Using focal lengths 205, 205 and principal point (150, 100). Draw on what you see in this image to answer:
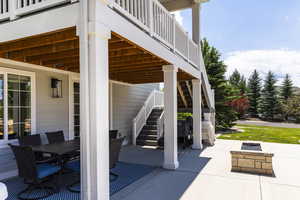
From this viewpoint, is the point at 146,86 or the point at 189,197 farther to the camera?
the point at 146,86

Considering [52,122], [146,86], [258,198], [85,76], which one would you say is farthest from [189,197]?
[146,86]

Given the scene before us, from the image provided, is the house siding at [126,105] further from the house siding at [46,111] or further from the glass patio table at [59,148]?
the glass patio table at [59,148]

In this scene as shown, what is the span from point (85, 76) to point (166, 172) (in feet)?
11.5

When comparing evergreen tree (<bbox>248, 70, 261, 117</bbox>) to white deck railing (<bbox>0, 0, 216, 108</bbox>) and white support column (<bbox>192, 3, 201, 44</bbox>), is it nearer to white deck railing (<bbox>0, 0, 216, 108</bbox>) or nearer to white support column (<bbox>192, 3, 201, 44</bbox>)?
white support column (<bbox>192, 3, 201, 44</bbox>)

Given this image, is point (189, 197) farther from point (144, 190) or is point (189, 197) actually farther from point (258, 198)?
point (258, 198)

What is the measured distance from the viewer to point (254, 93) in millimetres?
27938

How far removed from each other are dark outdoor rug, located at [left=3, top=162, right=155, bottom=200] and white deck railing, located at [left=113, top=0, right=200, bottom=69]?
3.07 m

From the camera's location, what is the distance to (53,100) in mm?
5594


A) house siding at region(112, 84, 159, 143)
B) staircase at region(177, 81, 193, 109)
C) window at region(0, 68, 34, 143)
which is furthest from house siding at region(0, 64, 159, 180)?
staircase at region(177, 81, 193, 109)

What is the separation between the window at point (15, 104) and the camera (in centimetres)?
454

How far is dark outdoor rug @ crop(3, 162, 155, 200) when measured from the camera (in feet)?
12.1

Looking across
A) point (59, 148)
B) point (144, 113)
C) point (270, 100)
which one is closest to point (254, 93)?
point (270, 100)

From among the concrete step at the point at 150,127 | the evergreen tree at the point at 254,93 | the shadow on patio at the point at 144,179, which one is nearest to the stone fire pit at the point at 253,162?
the shadow on patio at the point at 144,179

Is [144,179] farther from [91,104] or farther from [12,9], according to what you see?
[12,9]
